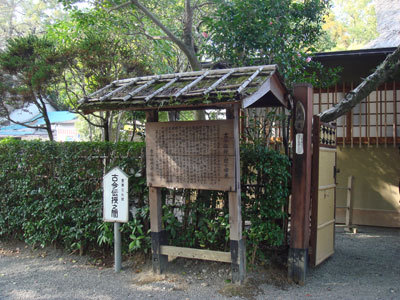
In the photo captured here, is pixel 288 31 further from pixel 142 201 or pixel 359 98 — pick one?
pixel 142 201

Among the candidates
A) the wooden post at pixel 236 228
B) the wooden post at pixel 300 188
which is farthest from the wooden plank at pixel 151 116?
the wooden post at pixel 300 188

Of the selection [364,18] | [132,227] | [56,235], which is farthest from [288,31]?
[364,18]

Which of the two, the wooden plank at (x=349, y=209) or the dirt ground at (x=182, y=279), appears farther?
the wooden plank at (x=349, y=209)

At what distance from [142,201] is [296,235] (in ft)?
8.36

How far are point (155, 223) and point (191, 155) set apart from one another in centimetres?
127

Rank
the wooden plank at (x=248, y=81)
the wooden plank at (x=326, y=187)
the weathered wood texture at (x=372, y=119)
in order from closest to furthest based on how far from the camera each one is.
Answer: the wooden plank at (x=248, y=81) → the wooden plank at (x=326, y=187) → the weathered wood texture at (x=372, y=119)

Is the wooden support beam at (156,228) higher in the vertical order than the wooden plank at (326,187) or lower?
lower

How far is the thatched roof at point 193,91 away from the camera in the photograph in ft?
14.0

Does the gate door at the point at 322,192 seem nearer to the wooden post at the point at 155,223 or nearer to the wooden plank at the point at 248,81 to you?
the wooden plank at the point at 248,81

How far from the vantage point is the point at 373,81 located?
6039mm

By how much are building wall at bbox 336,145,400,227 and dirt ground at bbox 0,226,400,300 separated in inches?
108

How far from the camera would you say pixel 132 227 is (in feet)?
19.5

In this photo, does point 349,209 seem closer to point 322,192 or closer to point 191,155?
point 322,192

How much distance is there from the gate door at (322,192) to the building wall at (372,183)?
342 cm
